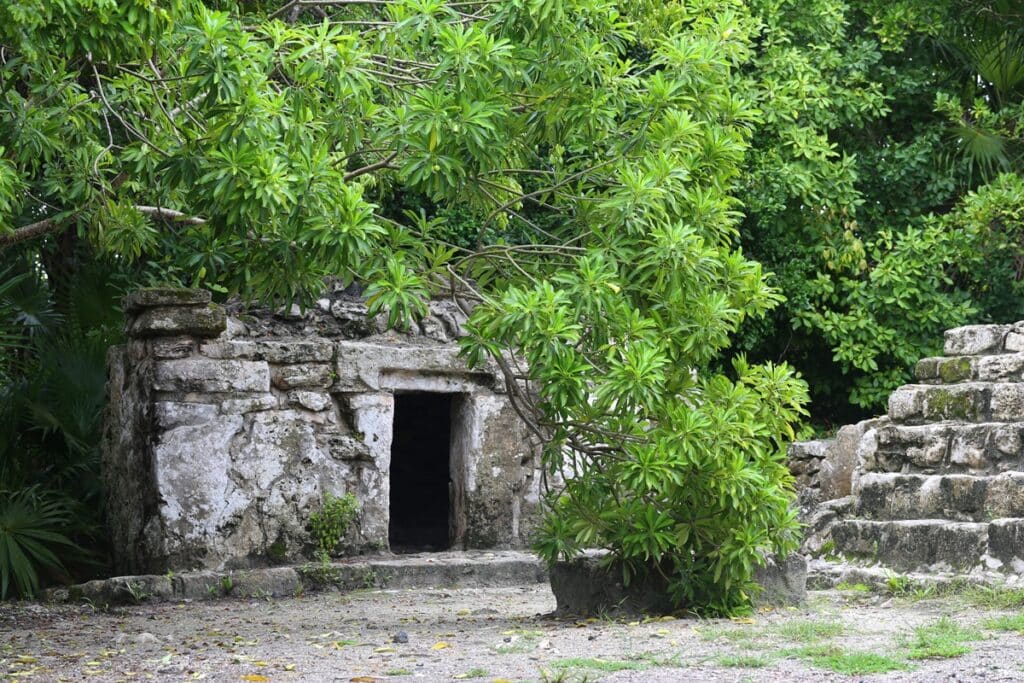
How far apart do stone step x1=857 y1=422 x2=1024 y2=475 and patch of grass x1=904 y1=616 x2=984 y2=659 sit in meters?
1.76

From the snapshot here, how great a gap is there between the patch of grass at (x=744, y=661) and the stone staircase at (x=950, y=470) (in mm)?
2312

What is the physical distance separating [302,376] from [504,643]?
345 cm

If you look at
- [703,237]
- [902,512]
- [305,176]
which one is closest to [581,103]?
[703,237]

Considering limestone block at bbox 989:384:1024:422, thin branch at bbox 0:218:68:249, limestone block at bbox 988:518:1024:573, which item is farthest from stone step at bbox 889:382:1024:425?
thin branch at bbox 0:218:68:249

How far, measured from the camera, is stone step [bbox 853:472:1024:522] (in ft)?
23.5

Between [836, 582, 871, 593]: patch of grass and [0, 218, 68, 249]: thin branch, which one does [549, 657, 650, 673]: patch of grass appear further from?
[0, 218, 68, 249]: thin branch

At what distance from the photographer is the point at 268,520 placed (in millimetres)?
8641

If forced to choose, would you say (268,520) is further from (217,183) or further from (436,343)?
(217,183)

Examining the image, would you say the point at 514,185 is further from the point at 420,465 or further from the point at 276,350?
the point at 420,465

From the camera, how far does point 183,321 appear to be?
8.49m

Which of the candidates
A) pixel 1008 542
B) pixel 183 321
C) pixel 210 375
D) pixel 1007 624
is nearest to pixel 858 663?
pixel 1007 624

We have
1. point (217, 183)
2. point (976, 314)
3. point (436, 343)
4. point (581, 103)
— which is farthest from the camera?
point (976, 314)

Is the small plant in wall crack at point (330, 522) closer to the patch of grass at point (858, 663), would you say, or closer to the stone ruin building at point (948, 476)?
the stone ruin building at point (948, 476)

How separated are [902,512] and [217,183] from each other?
468 centimetres
